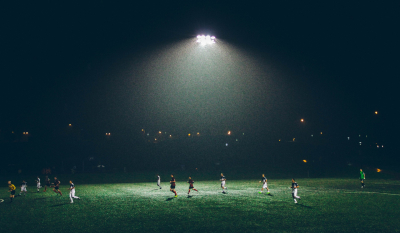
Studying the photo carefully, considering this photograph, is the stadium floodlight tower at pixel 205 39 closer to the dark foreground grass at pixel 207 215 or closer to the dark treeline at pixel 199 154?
the dark foreground grass at pixel 207 215

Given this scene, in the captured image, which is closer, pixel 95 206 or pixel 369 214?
pixel 369 214

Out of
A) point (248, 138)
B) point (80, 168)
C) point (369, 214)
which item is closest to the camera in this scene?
point (369, 214)

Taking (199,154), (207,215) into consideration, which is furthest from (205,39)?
(199,154)

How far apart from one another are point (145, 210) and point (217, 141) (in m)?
64.2

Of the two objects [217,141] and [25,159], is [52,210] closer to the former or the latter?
[25,159]

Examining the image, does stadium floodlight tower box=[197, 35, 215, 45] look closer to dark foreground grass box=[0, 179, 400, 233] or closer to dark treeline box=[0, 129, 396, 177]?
dark foreground grass box=[0, 179, 400, 233]

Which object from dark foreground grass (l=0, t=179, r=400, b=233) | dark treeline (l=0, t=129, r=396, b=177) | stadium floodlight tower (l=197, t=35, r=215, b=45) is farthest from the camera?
dark treeline (l=0, t=129, r=396, b=177)

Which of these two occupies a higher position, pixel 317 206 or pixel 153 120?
pixel 153 120

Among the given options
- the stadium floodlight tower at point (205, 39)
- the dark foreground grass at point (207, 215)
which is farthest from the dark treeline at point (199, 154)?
the dark foreground grass at point (207, 215)

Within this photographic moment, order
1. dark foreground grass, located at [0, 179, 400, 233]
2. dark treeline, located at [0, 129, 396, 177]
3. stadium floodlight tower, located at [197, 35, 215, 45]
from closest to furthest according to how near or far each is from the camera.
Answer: dark foreground grass, located at [0, 179, 400, 233], stadium floodlight tower, located at [197, 35, 215, 45], dark treeline, located at [0, 129, 396, 177]

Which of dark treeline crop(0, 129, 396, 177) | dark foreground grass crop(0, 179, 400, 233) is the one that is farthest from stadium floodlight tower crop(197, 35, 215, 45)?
dark treeline crop(0, 129, 396, 177)

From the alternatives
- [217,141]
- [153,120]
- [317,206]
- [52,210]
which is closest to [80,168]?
[153,120]

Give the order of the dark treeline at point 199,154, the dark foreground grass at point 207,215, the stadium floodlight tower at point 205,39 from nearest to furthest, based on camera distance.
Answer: the dark foreground grass at point 207,215 < the stadium floodlight tower at point 205,39 < the dark treeline at point 199,154

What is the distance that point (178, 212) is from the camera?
807 inches
